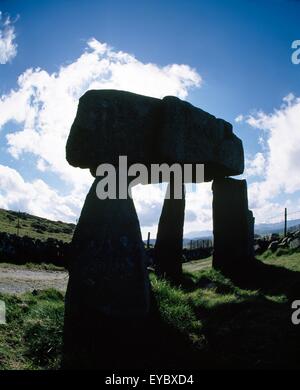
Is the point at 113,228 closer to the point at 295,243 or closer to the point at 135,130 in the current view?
the point at 135,130

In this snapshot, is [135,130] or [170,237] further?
[170,237]

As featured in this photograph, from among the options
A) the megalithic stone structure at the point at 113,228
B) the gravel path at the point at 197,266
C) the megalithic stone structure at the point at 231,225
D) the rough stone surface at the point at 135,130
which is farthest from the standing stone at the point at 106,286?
the gravel path at the point at 197,266

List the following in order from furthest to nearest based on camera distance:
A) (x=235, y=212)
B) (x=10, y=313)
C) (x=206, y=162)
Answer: (x=235, y=212) → (x=206, y=162) → (x=10, y=313)

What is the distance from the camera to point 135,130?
7176 millimetres

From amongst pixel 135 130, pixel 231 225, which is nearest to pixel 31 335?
pixel 135 130

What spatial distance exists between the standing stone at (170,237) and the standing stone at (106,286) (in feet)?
12.8

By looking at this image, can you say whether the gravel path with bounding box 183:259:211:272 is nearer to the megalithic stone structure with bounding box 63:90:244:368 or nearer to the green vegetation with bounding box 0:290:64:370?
the megalithic stone structure with bounding box 63:90:244:368

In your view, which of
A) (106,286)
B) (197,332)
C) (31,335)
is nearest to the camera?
(31,335)

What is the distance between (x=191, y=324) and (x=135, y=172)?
2834mm

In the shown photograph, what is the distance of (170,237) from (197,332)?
4.77 meters
